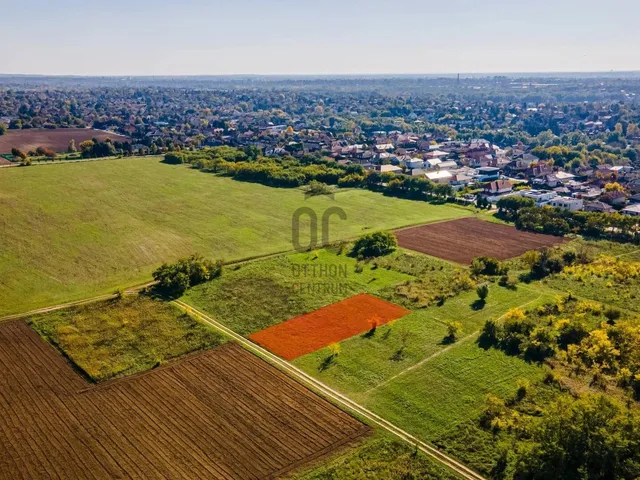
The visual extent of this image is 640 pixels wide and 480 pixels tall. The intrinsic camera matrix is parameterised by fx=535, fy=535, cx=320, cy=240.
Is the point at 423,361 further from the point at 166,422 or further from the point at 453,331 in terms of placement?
the point at 166,422

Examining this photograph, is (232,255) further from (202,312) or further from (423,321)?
(423,321)

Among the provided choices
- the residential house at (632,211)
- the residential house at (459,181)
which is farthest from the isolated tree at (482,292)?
the residential house at (459,181)


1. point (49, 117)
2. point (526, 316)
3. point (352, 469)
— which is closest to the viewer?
point (352, 469)

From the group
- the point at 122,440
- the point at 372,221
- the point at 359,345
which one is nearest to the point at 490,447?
the point at 359,345

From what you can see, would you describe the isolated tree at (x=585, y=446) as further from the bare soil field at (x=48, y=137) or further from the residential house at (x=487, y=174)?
the bare soil field at (x=48, y=137)
